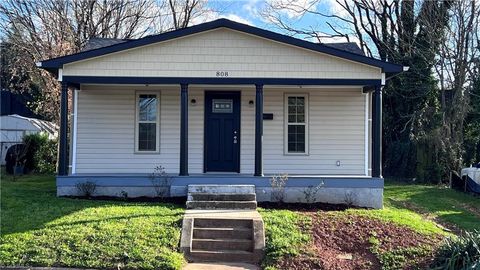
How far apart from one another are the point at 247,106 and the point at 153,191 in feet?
12.4

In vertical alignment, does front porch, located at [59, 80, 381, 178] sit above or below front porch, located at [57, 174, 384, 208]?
above

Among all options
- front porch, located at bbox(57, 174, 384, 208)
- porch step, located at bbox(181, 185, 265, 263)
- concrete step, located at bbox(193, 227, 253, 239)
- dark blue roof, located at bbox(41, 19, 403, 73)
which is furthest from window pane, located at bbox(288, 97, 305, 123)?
concrete step, located at bbox(193, 227, 253, 239)

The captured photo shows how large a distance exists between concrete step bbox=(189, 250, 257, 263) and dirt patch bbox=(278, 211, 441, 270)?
67cm

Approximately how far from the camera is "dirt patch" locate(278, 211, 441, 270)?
7.34 meters

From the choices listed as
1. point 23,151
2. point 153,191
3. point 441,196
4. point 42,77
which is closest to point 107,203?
point 153,191

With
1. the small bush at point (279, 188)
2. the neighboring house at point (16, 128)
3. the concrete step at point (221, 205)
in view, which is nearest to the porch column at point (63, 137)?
the concrete step at point (221, 205)

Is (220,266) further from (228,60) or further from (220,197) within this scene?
(228,60)

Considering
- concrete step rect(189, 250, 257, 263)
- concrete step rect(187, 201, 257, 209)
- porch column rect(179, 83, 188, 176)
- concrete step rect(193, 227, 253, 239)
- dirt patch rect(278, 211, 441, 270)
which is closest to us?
dirt patch rect(278, 211, 441, 270)

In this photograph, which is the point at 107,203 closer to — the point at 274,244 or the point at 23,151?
the point at 274,244

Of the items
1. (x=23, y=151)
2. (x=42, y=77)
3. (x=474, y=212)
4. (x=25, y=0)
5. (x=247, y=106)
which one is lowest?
(x=474, y=212)

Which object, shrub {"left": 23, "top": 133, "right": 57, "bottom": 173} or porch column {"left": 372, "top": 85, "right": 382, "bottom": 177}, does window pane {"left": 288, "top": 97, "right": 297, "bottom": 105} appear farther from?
shrub {"left": 23, "top": 133, "right": 57, "bottom": 173}

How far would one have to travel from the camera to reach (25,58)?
21953 mm

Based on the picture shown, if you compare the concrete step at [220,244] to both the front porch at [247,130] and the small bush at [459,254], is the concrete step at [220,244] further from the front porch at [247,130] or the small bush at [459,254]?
the front porch at [247,130]

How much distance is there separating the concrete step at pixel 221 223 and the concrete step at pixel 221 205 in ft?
4.38
